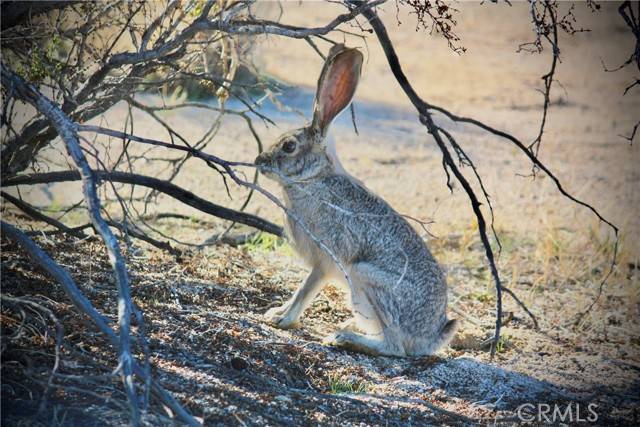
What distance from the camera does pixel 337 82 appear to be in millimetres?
4996

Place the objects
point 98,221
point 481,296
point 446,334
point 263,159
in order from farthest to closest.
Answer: point 481,296 → point 263,159 → point 446,334 → point 98,221

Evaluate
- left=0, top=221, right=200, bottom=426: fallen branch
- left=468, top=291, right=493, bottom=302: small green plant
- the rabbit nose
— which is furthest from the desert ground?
the rabbit nose

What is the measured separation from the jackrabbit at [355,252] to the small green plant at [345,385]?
17.5 inches

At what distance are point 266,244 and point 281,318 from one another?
1.69m

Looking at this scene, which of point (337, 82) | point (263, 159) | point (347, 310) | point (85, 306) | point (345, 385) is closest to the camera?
→ point (85, 306)

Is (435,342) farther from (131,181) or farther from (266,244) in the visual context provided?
(266,244)

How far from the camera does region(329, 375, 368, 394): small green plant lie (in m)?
4.32

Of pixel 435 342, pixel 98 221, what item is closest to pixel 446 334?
pixel 435 342

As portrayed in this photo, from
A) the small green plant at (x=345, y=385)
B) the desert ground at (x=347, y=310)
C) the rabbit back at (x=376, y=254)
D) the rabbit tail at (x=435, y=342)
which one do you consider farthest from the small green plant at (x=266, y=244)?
the small green plant at (x=345, y=385)

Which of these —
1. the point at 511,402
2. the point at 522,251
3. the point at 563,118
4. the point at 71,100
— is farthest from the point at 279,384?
the point at 563,118

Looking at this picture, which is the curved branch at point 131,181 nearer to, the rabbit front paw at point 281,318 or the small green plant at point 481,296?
the rabbit front paw at point 281,318

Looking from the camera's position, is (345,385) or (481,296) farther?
(481,296)

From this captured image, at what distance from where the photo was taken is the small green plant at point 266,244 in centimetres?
670

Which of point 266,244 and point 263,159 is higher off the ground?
point 263,159
